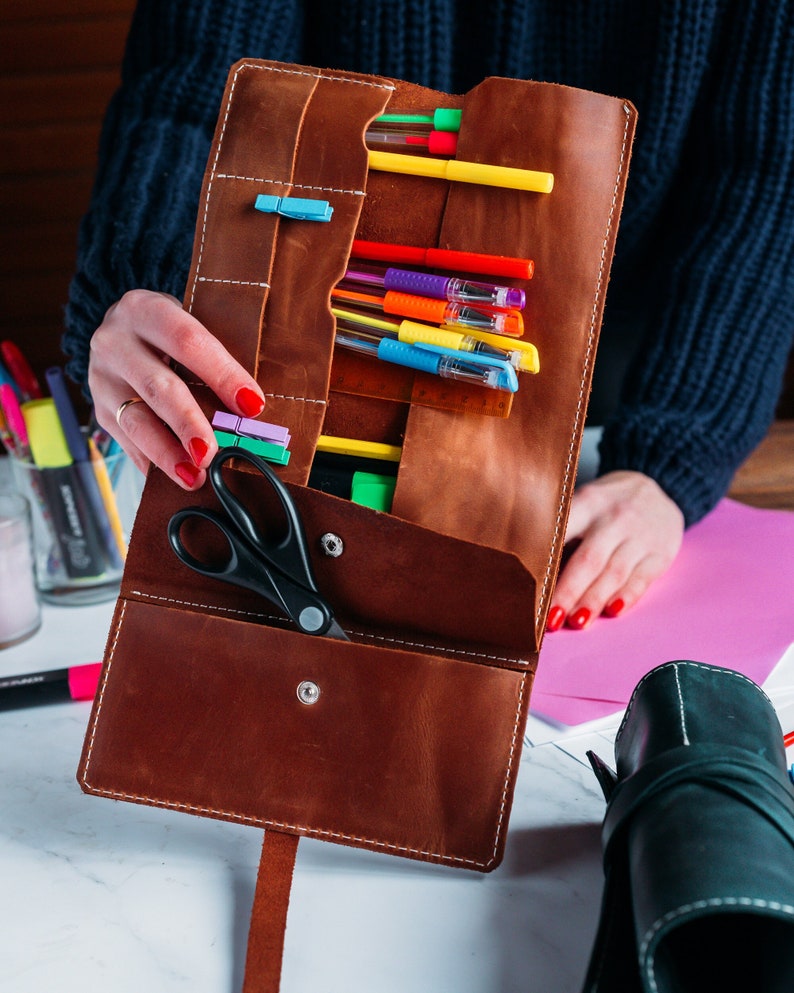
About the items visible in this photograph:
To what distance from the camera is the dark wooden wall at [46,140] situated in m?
1.35

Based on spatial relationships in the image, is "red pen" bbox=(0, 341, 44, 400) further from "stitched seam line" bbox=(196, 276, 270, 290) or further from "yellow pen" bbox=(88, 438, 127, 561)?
"stitched seam line" bbox=(196, 276, 270, 290)

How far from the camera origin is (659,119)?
3.09ft

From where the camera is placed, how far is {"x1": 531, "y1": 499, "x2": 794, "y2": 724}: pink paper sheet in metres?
0.65

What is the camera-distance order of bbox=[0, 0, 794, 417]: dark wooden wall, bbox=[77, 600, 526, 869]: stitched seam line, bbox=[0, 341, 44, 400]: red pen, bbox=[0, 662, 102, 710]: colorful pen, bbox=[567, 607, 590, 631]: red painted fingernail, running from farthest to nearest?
bbox=[0, 0, 794, 417]: dark wooden wall → bbox=[0, 341, 44, 400]: red pen → bbox=[567, 607, 590, 631]: red painted fingernail → bbox=[0, 662, 102, 710]: colorful pen → bbox=[77, 600, 526, 869]: stitched seam line

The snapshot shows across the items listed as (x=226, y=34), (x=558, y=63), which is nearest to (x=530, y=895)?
(x=226, y=34)

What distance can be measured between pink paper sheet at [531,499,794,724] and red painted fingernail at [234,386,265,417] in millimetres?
277

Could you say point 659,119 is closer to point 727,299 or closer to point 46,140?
point 727,299

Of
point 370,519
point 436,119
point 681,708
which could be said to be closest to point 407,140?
point 436,119

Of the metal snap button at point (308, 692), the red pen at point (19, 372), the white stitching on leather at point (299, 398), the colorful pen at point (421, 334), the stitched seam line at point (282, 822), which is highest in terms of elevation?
the colorful pen at point (421, 334)

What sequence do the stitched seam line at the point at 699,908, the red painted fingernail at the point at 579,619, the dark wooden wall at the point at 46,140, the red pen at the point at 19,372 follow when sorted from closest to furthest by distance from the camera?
the stitched seam line at the point at 699,908
the red painted fingernail at the point at 579,619
the red pen at the point at 19,372
the dark wooden wall at the point at 46,140

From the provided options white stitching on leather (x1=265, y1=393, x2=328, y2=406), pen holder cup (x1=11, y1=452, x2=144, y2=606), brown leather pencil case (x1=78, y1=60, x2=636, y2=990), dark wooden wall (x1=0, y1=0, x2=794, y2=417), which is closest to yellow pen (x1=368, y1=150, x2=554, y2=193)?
brown leather pencil case (x1=78, y1=60, x2=636, y2=990)

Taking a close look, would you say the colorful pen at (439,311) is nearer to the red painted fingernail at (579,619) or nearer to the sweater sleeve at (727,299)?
the red painted fingernail at (579,619)

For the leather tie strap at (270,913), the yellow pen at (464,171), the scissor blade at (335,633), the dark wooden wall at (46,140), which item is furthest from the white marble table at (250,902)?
the dark wooden wall at (46,140)

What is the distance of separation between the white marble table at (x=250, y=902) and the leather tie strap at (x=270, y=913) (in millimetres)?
12
